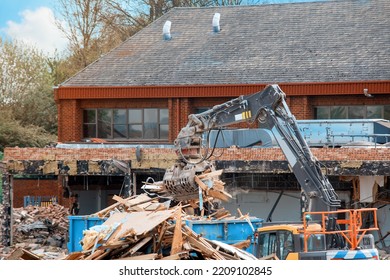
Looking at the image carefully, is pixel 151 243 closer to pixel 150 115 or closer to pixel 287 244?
pixel 287 244

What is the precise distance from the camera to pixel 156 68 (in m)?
47.6

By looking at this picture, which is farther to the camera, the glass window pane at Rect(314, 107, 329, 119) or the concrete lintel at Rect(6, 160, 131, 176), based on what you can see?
the glass window pane at Rect(314, 107, 329, 119)

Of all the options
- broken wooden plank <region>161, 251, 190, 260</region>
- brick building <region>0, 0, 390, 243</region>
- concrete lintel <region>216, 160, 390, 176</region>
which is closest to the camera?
broken wooden plank <region>161, 251, 190, 260</region>

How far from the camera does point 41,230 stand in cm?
3722

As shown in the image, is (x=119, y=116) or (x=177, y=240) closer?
(x=177, y=240)

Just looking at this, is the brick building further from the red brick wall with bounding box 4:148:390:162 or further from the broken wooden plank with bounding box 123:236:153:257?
the broken wooden plank with bounding box 123:236:153:257

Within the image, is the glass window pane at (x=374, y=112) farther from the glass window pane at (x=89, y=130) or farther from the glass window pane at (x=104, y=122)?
the glass window pane at (x=89, y=130)

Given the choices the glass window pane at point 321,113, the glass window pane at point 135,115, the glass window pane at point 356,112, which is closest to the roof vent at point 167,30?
the glass window pane at point 135,115

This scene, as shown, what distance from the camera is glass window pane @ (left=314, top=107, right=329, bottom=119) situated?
4512 centimetres

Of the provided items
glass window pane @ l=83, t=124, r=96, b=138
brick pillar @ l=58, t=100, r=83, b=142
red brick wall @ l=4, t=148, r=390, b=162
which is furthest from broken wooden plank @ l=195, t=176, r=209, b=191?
glass window pane @ l=83, t=124, r=96, b=138

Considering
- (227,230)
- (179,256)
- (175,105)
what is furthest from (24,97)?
(179,256)

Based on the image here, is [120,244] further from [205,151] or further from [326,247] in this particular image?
[205,151]

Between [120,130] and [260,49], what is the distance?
7.67m

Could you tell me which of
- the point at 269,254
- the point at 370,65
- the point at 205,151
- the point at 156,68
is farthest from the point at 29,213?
the point at 269,254
